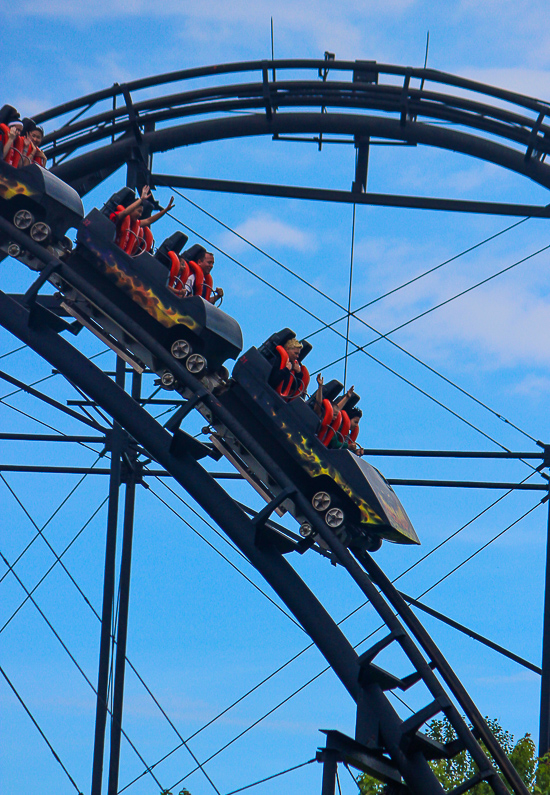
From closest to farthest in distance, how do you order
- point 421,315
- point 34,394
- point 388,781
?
point 388,781 → point 34,394 → point 421,315

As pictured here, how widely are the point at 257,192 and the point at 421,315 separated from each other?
258 centimetres

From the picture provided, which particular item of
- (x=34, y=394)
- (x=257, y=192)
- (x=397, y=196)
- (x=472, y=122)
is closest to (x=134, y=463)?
(x=34, y=394)

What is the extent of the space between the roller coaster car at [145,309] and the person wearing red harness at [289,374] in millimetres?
398

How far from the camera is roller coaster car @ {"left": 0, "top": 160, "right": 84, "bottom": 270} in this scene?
10180mm

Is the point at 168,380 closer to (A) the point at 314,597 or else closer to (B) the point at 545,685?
(A) the point at 314,597

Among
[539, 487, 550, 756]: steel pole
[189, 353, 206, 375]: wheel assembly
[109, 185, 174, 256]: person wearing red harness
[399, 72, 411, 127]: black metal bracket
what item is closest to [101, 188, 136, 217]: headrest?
[109, 185, 174, 256]: person wearing red harness

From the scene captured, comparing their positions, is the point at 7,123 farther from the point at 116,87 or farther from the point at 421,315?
the point at 421,315

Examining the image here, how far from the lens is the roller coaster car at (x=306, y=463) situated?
959cm

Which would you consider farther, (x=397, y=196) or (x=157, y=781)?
(x=397, y=196)

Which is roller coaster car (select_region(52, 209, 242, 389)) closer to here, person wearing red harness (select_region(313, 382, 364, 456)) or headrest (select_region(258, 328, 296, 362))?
headrest (select_region(258, 328, 296, 362))

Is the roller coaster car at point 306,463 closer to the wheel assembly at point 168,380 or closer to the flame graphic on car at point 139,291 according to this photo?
the wheel assembly at point 168,380

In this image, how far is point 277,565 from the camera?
32.0ft

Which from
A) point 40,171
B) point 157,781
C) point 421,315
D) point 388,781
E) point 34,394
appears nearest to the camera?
point 388,781

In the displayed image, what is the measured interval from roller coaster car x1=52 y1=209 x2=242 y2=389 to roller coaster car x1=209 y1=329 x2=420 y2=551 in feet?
0.91
